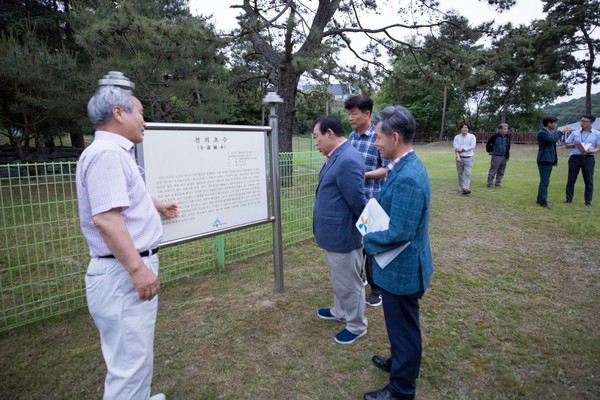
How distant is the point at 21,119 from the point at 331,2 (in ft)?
31.0

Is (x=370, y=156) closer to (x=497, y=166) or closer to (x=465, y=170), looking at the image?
(x=465, y=170)

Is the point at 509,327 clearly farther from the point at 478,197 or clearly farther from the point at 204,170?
the point at 478,197

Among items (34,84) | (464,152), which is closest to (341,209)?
(464,152)

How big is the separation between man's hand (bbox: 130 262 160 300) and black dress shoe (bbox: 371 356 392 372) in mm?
1578

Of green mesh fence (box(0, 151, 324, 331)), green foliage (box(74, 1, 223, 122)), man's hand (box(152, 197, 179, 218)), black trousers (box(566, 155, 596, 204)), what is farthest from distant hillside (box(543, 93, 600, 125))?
man's hand (box(152, 197, 179, 218))

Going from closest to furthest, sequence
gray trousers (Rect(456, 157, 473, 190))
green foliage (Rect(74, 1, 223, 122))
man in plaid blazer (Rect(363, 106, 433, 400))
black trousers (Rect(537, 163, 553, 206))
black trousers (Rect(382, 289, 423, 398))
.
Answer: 1. man in plaid blazer (Rect(363, 106, 433, 400))
2. black trousers (Rect(382, 289, 423, 398))
3. green foliage (Rect(74, 1, 223, 122))
4. black trousers (Rect(537, 163, 553, 206))
5. gray trousers (Rect(456, 157, 473, 190))

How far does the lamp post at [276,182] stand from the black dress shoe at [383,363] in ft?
4.37

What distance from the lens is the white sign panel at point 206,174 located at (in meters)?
2.24

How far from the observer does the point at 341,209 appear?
2438 millimetres

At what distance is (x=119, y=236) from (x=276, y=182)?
1.94 meters

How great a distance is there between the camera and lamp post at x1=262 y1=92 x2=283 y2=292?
3002mm

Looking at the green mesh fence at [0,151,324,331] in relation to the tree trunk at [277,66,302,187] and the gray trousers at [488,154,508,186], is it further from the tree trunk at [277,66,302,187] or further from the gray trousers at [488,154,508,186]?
the gray trousers at [488,154,508,186]

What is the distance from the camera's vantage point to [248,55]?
34.0 feet

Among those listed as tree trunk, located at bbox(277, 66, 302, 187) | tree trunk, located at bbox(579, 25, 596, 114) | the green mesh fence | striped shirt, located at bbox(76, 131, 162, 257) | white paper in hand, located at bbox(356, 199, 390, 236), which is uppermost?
tree trunk, located at bbox(579, 25, 596, 114)
